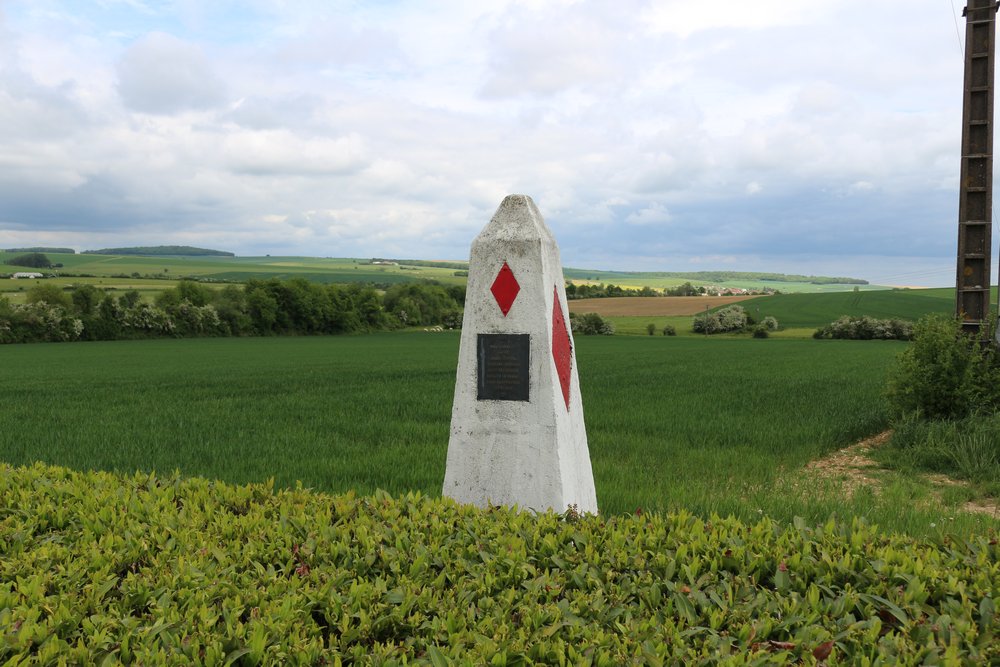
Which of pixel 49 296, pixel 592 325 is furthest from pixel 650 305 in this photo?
pixel 49 296

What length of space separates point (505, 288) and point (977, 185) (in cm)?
979

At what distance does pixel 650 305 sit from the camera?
76.3 meters

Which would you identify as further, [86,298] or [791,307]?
[791,307]

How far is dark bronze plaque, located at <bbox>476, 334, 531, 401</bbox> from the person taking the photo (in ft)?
17.1

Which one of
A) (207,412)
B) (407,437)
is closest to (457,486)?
(407,437)

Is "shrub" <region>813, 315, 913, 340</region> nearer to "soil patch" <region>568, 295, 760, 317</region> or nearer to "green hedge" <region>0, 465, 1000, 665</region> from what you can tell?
"soil patch" <region>568, 295, 760, 317</region>

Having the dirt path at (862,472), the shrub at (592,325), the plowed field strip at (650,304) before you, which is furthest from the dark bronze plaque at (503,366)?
the plowed field strip at (650,304)

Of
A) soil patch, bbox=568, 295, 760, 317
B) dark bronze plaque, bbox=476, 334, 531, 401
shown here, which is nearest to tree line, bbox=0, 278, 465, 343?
soil patch, bbox=568, 295, 760, 317

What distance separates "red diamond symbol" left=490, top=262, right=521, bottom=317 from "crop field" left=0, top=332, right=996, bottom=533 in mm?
2246

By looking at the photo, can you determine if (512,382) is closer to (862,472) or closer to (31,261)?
(862,472)

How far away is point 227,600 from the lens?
300 centimetres

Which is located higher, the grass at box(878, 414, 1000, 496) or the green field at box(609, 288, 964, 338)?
the green field at box(609, 288, 964, 338)

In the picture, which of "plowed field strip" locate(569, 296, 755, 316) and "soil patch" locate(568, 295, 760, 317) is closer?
"soil patch" locate(568, 295, 760, 317)

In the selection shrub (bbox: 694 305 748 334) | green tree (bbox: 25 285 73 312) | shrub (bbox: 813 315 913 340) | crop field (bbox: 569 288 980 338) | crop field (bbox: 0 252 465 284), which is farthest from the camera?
crop field (bbox: 0 252 465 284)
